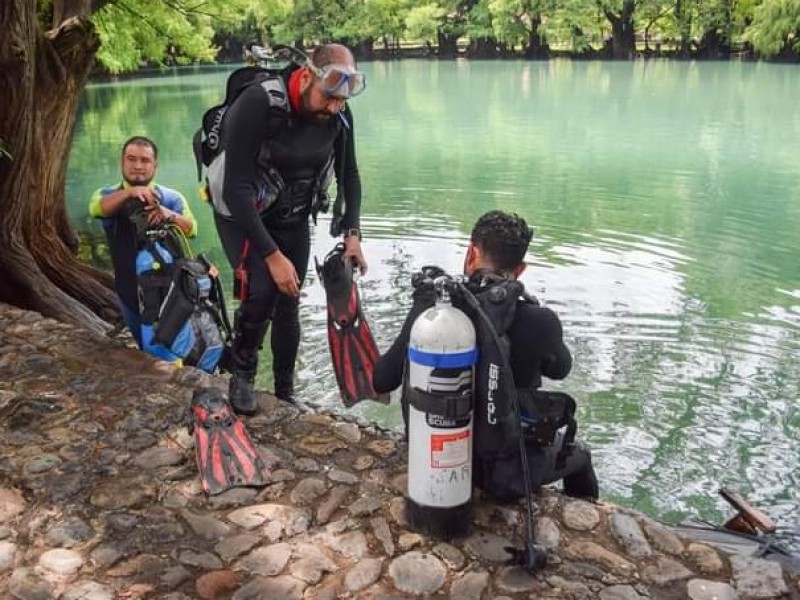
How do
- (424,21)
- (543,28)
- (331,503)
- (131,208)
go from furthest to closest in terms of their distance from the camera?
(424,21) < (543,28) < (131,208) < (331,503)

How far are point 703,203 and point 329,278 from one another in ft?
29.7

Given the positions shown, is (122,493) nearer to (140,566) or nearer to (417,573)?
(140,566)

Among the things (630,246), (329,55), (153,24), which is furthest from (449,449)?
(153,24)

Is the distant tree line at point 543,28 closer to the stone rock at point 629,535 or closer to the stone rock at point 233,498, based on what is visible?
the stone rock at point 233,498

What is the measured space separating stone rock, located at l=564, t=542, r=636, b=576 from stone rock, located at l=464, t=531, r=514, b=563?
0.22m

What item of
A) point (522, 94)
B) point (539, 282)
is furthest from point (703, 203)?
point (522, 94)

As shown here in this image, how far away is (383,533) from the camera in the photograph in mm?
2973

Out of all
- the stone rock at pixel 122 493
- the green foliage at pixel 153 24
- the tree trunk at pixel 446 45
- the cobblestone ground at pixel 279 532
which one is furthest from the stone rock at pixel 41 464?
the tree trunk at pixel 446 45

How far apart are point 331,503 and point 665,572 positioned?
1.23 metres

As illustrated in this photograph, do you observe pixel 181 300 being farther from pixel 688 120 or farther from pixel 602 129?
pixel 688 120

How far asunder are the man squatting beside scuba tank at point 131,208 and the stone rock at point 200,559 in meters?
2.18

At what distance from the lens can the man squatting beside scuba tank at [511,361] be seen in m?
2.78

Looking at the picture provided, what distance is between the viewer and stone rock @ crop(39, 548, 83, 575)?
274cm

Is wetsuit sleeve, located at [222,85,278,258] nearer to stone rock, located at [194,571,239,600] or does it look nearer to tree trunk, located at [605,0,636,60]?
stone rock, located at [194,571,239,600]
